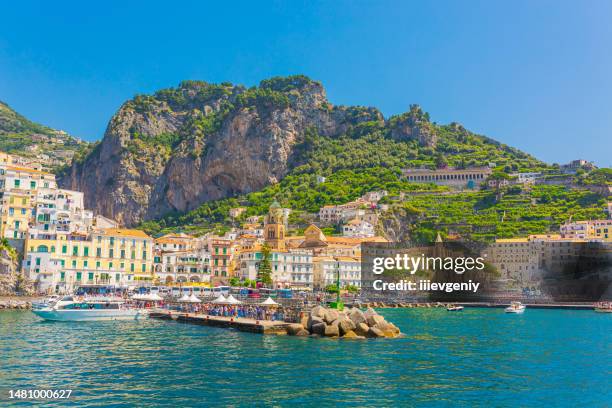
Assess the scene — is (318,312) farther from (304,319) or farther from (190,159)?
(190,159)

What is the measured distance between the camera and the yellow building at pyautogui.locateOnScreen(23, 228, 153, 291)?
68.0m

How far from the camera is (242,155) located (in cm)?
16775

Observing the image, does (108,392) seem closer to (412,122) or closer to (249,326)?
(249,326)

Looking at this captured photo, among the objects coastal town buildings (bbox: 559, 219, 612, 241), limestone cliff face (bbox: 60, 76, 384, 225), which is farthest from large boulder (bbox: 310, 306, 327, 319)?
limestone cliff face (bbox: 60, 76, 384, 225)

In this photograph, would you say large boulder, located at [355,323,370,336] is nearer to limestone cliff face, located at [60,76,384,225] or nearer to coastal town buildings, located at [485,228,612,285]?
coastal town buildings, located at [485,228,612,285]

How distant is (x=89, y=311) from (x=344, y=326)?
76.5 feet

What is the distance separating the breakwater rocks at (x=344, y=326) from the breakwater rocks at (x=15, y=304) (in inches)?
1266

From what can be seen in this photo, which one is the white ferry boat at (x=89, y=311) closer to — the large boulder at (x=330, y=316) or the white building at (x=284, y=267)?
the large boulder at (x=330, y=316)

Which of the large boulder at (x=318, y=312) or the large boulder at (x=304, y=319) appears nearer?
the large boulder at (x=304, y=319)

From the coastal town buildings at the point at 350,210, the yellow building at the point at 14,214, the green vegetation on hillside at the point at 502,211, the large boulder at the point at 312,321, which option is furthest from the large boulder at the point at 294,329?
the coastal town buildings at the point at 350,210

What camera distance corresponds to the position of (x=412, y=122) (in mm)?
184375

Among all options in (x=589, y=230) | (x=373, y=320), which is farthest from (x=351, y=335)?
(x=589, y=230)

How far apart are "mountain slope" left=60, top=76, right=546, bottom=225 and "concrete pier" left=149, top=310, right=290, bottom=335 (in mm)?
Answer: 103426

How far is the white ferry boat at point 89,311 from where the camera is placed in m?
48.9
